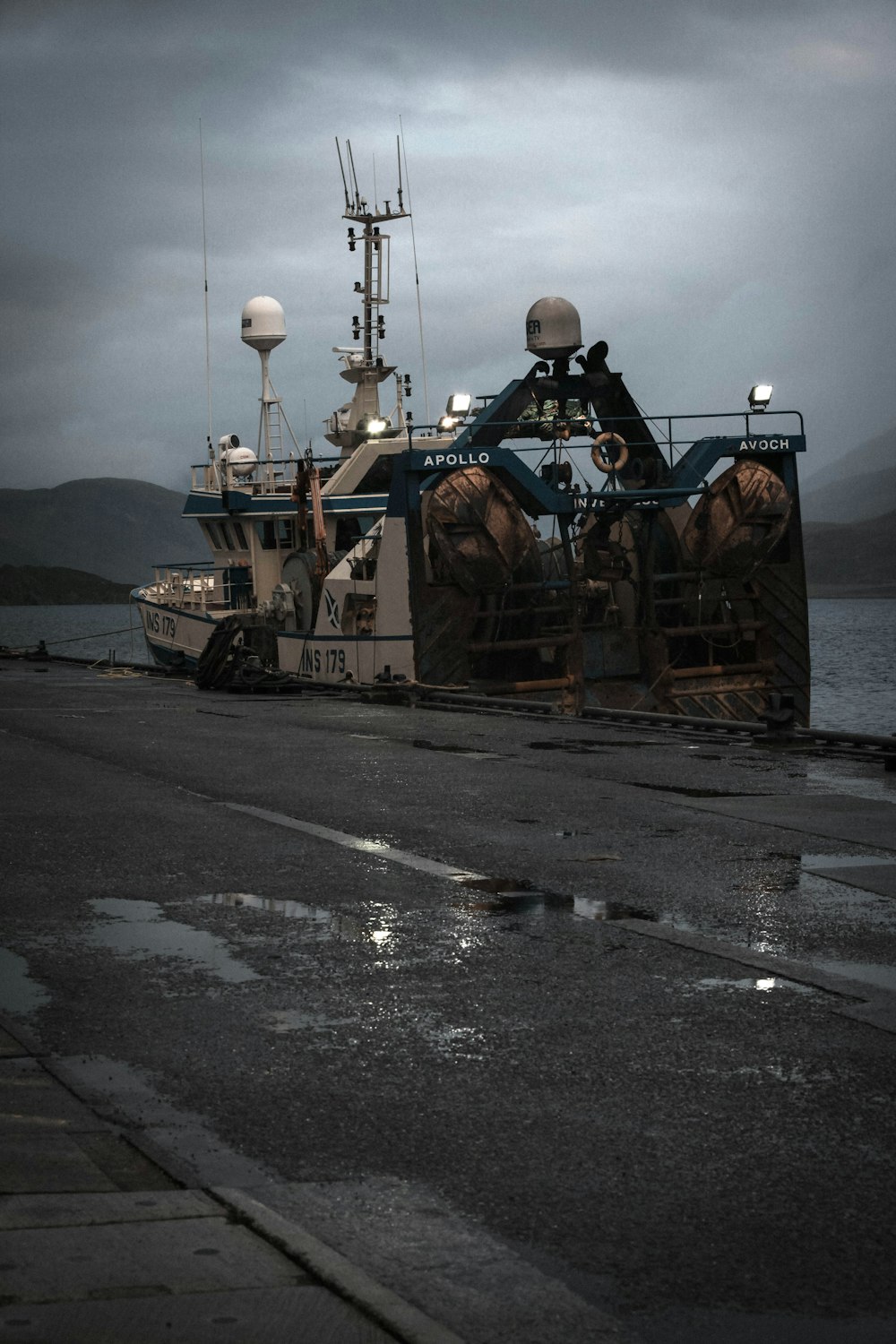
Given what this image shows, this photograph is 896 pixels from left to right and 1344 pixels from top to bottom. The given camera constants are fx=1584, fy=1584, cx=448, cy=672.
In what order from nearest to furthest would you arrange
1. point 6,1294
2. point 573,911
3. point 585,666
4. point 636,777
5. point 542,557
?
point 6,1294 → point 573,911 → point 636,777 → point 585,666 → point 542,557

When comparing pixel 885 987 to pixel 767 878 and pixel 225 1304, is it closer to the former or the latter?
pixel 767 878

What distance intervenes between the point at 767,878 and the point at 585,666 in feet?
58.9

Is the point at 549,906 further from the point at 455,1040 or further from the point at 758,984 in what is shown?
the point at 455,1040

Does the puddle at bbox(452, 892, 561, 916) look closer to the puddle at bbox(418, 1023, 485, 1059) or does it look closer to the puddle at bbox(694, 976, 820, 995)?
the puddle at bbox(694, 976, 820, 995)

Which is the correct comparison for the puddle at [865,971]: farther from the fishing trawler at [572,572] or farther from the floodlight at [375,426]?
the floodlight at [375,426]

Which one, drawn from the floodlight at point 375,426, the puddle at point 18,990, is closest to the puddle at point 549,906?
the puddle at point 18,990

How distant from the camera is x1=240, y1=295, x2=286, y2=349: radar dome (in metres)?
39.8

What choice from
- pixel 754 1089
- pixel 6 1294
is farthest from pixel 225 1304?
pixel 754 1089

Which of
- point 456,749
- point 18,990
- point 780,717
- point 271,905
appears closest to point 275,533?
point 456,749

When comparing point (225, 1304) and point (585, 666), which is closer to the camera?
point (225, 1304)

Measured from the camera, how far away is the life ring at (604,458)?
2664 cm

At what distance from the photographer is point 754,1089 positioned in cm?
519

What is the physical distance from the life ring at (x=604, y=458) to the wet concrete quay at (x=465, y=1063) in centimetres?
1519

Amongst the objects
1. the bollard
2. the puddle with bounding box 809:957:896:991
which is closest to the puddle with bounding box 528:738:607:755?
the bollard
